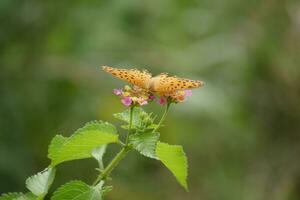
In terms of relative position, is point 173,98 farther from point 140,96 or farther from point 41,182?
point 41,182

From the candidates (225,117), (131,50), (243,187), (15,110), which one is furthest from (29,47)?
(243,187)

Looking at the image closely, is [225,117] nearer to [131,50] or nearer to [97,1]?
[131,50]

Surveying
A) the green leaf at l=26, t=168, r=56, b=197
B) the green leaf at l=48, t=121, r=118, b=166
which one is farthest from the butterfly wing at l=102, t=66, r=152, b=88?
the green leaf at l=26, t=168, r=56, b=197

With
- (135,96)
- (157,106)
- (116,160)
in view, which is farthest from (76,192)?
(157,106)

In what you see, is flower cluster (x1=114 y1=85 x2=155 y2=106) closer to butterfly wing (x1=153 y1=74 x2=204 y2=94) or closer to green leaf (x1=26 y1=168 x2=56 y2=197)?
butterfly wing (x1=153 y1=74 x2=204 y2=94)

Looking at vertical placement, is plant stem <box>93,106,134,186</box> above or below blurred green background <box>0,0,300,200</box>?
above

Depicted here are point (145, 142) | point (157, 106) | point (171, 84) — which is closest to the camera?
point (145, 142)

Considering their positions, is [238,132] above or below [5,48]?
below
